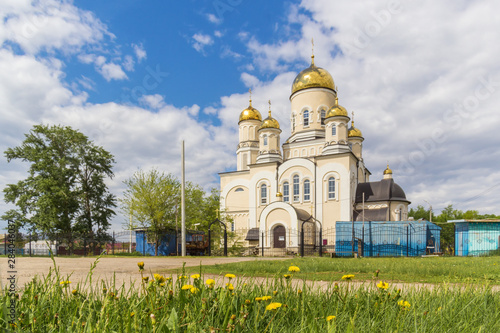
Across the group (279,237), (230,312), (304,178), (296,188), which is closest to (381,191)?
(304,178)

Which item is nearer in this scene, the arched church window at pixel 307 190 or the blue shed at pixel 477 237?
the blue shed at pixel 477 237

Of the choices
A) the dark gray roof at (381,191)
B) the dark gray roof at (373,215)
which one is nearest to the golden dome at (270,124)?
the dark gray roof at (381,191)

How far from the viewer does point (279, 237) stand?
2719 cm

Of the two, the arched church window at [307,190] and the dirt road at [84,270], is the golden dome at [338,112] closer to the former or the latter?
the arched church window at [307,190]

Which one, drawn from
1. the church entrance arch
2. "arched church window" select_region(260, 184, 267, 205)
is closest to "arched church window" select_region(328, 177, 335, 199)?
the church entrance arch

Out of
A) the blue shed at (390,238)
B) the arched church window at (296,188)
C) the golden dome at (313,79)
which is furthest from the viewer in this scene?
the golden dome at (313,79)

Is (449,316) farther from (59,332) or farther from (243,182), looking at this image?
(243,182)

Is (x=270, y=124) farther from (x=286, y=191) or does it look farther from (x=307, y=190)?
(x=307, y=190)

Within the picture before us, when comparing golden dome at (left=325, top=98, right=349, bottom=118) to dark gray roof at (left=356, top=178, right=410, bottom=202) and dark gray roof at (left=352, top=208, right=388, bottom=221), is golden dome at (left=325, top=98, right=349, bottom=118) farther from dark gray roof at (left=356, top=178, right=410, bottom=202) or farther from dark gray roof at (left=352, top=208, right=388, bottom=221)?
dark gray roof at (left=352, top=208, right=388, bottom=221)

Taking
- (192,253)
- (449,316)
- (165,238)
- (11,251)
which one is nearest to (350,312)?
(449,316)

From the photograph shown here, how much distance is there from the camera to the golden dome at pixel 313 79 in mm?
35125

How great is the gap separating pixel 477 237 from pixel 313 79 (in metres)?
21.1

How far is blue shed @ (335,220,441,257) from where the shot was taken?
24.1 m

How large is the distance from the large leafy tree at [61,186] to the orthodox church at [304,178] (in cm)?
1203
